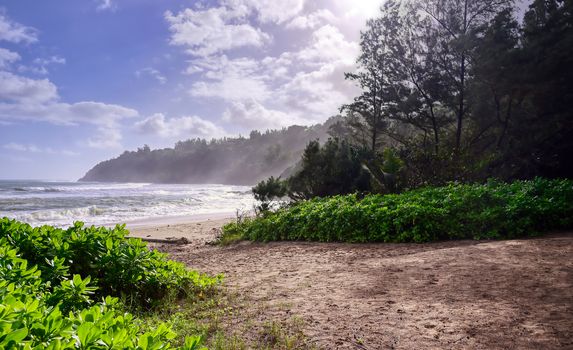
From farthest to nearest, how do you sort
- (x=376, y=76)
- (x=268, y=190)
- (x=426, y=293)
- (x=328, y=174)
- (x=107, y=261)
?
1. (x=376, y=76)
2. (x=328, y=174)
3. (x=268, y=190)
4. (x=107, y=261)
5. (x=426, y=293)

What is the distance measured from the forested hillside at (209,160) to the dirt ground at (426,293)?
81760 mm

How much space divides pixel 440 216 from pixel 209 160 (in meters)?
113

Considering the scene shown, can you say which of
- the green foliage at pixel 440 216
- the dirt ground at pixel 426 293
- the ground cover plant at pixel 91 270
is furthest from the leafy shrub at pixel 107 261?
the green foliage at pixel 440 216

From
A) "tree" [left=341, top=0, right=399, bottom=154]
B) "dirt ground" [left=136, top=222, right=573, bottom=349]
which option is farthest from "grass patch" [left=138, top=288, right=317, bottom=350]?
"tree" [left=341, top=0, right=399, bottom=154]

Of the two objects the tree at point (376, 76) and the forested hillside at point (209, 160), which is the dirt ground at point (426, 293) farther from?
the forested hillside at point (209, 160)

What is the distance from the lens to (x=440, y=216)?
7875 mm

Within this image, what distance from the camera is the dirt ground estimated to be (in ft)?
10.5

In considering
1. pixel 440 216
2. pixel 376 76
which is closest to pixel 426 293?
pixel 440 216

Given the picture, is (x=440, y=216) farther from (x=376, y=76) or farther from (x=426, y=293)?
(x=376, y=76)

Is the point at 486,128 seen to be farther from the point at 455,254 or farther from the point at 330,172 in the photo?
Result: the point at 455,254

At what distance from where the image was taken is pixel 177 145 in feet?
463

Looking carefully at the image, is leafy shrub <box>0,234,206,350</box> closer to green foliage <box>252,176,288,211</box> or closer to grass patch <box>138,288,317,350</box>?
grass patch <box>138,288,317,350</box>

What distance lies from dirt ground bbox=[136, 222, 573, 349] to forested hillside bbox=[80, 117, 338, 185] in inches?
3219

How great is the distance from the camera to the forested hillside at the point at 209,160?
102 m
